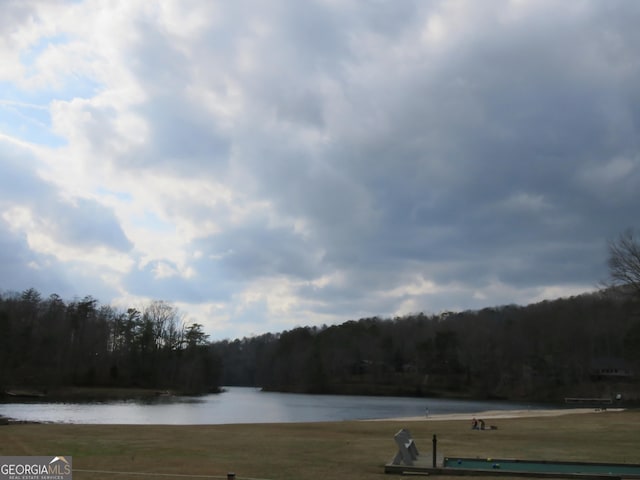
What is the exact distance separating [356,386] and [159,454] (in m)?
129

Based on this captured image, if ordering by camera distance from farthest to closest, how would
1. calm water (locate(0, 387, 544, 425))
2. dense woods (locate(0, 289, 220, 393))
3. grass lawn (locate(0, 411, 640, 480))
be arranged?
dense woods (locate(0, 289, 220, 393)) < calm water (locate(0, 387, 544, 425)) < grass lawn (locate(0, 411, 640, 480))

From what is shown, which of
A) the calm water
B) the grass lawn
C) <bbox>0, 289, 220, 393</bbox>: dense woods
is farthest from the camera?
<bbox>0, 289, 220, 393</bbox>: dense woods

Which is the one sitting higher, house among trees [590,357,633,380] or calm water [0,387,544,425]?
house among trees [590,357,633,380]

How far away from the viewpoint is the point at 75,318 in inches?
4995

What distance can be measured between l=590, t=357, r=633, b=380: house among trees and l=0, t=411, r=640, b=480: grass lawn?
98.3 meters

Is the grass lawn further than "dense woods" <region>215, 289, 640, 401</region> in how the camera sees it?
No

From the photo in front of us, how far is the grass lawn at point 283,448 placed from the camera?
15.3 meters

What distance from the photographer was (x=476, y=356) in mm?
Answer: 131750

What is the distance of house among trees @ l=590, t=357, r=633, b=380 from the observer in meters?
116

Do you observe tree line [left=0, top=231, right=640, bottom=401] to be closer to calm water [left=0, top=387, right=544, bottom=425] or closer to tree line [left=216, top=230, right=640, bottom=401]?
tree line [left=216, top=230, right=640, bottom=401]

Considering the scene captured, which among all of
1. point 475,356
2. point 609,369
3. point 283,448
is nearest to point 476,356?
point 475,356

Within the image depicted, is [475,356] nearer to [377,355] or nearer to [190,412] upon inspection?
[377,355]

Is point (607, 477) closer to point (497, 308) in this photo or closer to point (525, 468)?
point (525, 468)

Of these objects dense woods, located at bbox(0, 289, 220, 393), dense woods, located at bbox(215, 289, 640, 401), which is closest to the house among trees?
dense woods, located at bbox(215, 289, 640, 401)
